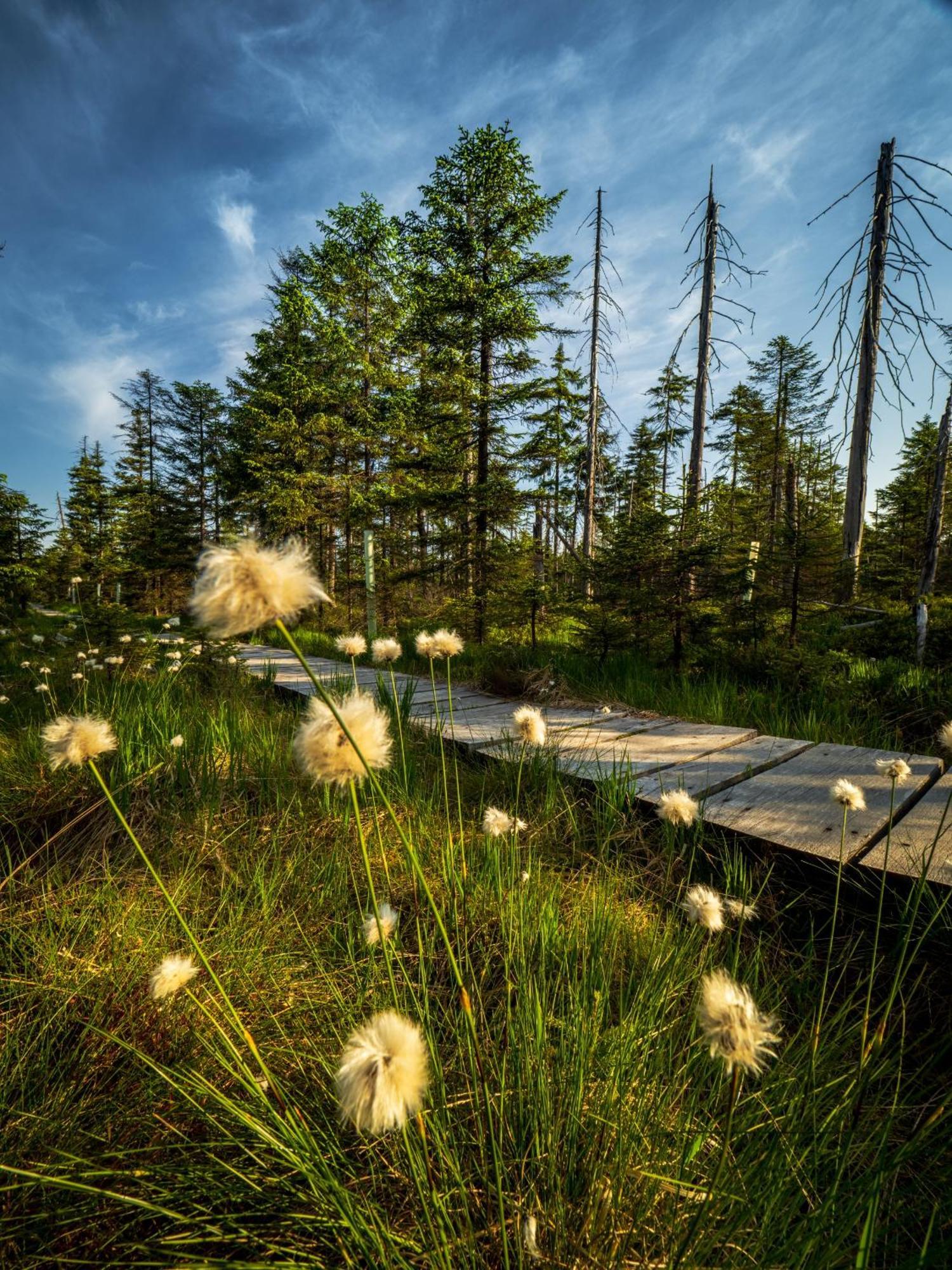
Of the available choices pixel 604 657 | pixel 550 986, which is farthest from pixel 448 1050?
pixel 604 657

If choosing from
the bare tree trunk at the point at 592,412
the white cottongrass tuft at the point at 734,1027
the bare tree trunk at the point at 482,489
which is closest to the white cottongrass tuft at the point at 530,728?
the white cottongrass tuft at the point at 734,1027

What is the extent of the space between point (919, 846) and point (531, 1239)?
1881mm

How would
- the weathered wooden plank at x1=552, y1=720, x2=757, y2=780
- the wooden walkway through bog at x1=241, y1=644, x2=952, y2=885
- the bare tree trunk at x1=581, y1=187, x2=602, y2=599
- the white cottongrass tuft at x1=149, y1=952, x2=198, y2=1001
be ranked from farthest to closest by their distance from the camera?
1. the bare tree trunk at x1=581, y1=187, x2=602, y2=599
2. the weathered wooden plank at x1=552, y1=720, x2=757, y2=780
3. the wooden walkway through bog at x1=241, y1=644, x2=952, y2=885
4. the white cottongrass tuft at x1=149, y1=952, x2=198, y2=1001

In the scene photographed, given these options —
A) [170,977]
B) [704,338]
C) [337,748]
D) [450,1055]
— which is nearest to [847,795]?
[450,1055]

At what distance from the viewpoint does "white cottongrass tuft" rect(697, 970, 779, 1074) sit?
2.39 ft

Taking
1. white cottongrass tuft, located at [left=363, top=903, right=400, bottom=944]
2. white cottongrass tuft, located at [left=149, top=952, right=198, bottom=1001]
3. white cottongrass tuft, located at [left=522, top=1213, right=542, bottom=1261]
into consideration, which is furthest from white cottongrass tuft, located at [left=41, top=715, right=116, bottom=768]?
white cottongrass tuft, located at [left=522, top=1213, right=542, bottom=1261]

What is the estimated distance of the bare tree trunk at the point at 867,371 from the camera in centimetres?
507

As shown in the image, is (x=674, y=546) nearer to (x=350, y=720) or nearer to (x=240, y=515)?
(x=350, y=720)

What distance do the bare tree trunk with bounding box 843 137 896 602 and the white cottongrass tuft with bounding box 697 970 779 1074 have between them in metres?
5.60

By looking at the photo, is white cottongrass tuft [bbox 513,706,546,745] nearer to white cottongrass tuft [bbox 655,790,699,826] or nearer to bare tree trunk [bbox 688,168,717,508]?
white cottongrass tuft [bbox 655,790,699,826]

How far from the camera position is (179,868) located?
6.91 ft

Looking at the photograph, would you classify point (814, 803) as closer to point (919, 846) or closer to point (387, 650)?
point (919, 846)

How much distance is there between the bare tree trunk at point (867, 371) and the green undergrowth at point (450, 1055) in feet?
16.8

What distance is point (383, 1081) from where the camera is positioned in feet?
2.24
